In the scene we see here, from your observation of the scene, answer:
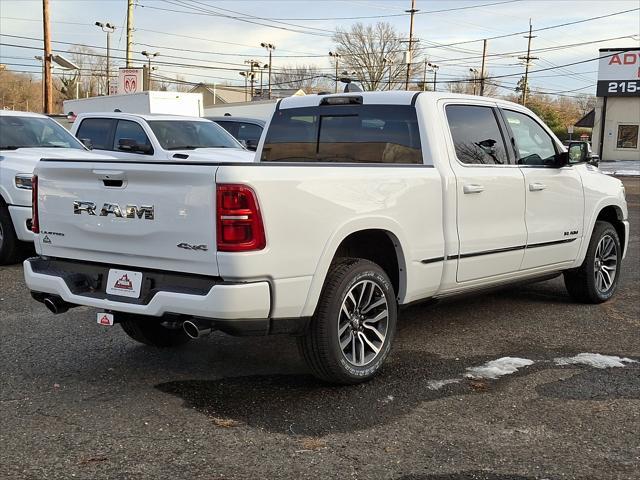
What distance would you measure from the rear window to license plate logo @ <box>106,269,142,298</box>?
198 centimetres

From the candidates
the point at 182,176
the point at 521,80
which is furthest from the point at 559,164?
the point at 521,80

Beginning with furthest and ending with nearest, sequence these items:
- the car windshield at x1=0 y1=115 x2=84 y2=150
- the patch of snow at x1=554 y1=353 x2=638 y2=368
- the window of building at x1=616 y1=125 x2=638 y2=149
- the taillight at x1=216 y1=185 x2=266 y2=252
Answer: the window of building at x1=616 y1=125 x2=638 y2=149
the car windshield at x1=0 y1=115 x2=84 y2=150
the patch of snow at x1=554 y1=353 x2=638 y2=368
the taillight at x1=216 y1=185 x2=266 y2=252

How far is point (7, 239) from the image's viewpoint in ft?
28.1

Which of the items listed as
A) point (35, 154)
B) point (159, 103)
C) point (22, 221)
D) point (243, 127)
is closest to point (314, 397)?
point (22, 221)

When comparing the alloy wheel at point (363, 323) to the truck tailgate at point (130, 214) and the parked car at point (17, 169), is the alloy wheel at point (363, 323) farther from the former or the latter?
the parked car at point (17, 169)

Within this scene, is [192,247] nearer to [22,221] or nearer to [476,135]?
[476,135]

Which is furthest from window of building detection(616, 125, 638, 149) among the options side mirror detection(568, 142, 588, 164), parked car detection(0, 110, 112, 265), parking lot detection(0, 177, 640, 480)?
parking lot detection(0, 177, 640, 480)

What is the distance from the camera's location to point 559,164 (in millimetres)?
6340

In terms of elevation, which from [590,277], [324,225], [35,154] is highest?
[35,154]

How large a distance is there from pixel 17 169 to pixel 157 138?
2.71 metres

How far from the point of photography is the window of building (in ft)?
141

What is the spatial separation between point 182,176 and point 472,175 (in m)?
2.33

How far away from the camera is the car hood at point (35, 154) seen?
8.73 m

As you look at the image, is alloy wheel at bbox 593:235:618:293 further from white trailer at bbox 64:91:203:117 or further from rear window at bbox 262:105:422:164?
white trailer at bbox 64:91:203:117
